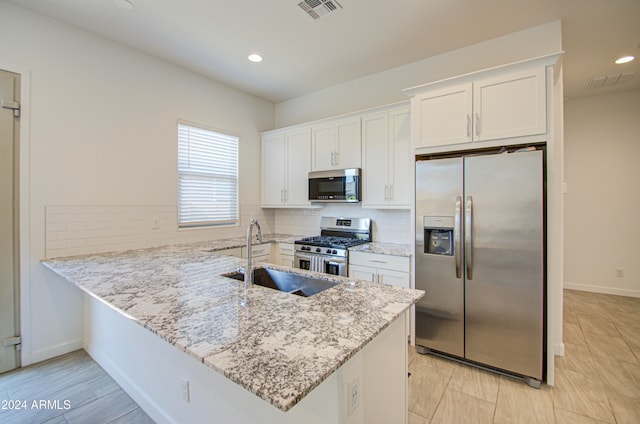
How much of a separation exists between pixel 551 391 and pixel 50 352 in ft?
13.4

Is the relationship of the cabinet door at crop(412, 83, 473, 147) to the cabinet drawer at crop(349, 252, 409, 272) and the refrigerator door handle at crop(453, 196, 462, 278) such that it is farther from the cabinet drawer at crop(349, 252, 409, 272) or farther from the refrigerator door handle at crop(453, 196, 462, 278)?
A: the cabinet drawer at crop(349, 252, 409, 272)

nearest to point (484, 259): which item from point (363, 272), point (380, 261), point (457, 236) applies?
point (457, 236)

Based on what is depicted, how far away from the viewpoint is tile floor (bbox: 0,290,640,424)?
1849 millimetres

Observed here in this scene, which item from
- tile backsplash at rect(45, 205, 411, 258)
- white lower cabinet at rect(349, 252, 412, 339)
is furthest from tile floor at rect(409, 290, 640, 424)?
tile backsplash at rect(45, 205, 411, 258)

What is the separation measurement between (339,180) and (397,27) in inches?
65.8

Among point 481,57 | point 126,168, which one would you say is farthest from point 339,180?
point 126,168

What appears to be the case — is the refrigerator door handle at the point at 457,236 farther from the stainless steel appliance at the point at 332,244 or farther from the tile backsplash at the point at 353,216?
the stainless steel appliance at the point at 332,244

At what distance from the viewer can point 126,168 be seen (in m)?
2.96

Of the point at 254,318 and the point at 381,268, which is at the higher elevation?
the point at 254,318

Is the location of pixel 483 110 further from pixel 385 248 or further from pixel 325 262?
pixel 325 262

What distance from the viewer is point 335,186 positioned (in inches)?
142

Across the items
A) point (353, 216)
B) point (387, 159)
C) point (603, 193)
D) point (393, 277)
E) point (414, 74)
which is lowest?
point (393, 277)

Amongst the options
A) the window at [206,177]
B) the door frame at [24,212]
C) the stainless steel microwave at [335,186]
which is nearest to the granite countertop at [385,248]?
the stainless steel microwave at [335,186]

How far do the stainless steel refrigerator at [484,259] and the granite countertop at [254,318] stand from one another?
110 cm
